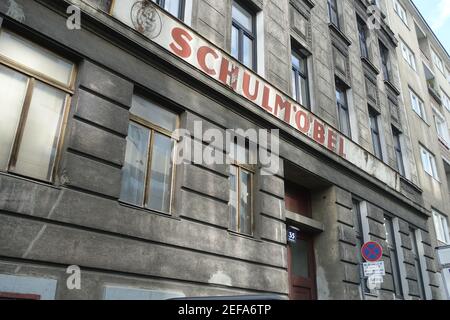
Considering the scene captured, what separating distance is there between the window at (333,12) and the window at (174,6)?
7.23 meters

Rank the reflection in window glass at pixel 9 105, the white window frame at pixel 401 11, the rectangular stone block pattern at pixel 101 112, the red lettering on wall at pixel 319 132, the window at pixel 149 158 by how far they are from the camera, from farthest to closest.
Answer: the white window frame at pixel 401 11
the red lettering on wall at pixel 319 132
the window at pixel 149 158
the rectangular stone block pattern at pixel 101 112
the reflection in window glass at pixel 9 105

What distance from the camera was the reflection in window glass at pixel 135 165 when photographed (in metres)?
6.25

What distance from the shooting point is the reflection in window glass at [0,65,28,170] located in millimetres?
5039

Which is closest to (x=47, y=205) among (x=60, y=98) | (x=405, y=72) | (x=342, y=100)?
(x=60, y=98)

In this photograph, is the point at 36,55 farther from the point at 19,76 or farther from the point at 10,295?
the point at 10,295

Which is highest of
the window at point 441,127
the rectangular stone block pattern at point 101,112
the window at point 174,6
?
the window at point 441,127

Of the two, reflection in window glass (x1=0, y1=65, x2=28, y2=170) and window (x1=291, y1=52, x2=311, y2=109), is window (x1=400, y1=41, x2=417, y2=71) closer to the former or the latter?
window (x1=291, y1=52, x2=311, y2=109)

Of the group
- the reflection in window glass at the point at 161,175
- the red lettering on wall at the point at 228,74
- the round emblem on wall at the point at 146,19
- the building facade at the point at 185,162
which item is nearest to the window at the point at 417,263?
the building facade at the point at 185,162

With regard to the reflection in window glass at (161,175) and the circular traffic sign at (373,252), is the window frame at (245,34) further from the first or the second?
the circular traffic sign at (373,252)

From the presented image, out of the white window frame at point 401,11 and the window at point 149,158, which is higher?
the white window frame at point 401,11

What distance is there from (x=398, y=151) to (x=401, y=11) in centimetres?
999

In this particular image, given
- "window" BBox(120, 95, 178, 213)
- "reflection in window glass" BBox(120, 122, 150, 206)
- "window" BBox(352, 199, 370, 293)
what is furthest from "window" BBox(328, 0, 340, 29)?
"reflection in window glass" BBox(120, 122, 150, 206)

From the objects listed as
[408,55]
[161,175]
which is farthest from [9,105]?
[408,55]
